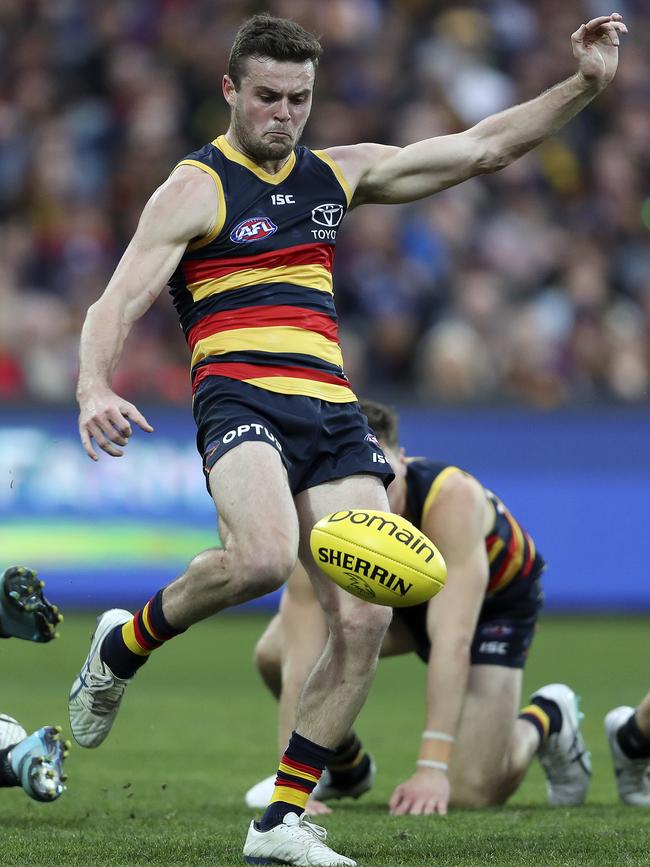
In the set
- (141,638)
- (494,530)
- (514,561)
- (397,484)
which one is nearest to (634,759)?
(514,561)

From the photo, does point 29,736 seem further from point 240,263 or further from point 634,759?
point 634,759

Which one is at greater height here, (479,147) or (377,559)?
(479,147)

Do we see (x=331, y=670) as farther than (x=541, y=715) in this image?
No

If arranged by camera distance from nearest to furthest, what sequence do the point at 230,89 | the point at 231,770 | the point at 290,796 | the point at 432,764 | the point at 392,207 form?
the point at 290,796
the point at 230,89
the point at 432,764
the point at 231,770
the point at 392,207

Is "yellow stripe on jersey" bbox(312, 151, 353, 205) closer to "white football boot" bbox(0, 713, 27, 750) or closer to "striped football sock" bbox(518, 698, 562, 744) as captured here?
"white football boot" bbox(0, 713, 27, 750)

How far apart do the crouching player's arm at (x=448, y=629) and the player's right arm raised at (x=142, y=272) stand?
176 centimetres

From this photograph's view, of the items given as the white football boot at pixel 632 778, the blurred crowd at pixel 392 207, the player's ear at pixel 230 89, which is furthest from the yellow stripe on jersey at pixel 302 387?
the blurred crowd at pixel 392 207

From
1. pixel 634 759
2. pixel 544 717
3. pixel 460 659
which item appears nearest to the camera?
pixel 460 659

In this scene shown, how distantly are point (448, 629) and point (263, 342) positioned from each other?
5.23 feet

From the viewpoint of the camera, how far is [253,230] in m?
5.24

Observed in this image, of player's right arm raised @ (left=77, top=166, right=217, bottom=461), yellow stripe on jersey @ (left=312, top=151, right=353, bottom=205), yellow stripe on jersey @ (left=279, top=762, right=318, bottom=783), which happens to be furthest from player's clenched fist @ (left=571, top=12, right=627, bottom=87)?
yellow stripe on jersey @ (left=279, top=762, right=318, bottom=783)

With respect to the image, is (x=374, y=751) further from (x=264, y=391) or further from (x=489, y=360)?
(x=489, y=360)

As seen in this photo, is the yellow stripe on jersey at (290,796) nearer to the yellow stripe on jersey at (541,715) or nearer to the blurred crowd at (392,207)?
the yellow stripe on jersey at (541,715)

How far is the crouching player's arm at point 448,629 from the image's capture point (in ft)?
19.6
